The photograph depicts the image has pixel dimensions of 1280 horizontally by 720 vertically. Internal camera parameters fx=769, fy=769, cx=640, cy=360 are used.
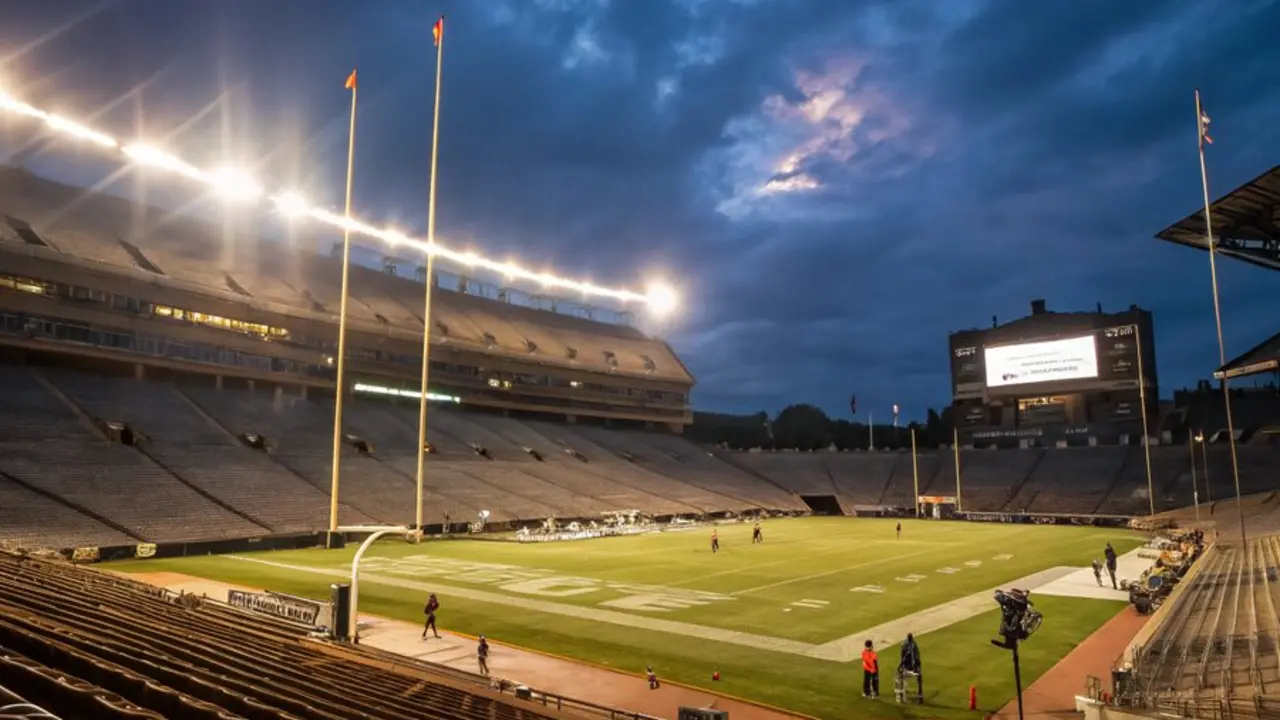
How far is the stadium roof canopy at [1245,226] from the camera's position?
54.2ft

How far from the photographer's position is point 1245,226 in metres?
18.1

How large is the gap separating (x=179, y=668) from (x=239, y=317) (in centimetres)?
5986

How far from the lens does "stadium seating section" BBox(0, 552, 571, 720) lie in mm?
5145

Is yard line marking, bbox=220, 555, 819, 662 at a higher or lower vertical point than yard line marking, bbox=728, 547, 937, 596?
higher

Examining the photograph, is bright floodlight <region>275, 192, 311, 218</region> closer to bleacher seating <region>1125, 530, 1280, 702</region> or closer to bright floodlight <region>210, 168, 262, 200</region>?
bright floodlight <region>210, 168, 262, 200</region>

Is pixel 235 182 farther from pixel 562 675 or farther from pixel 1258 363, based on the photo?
pixel 1258 363

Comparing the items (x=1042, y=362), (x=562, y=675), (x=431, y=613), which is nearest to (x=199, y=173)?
(x=431, y=613)

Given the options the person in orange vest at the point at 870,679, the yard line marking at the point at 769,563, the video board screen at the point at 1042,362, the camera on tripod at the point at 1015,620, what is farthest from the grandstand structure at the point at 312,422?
the camera on tripod at the point at 1015,620

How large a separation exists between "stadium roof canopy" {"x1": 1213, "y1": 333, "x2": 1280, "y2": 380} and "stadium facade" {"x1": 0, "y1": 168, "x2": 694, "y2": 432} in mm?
60779

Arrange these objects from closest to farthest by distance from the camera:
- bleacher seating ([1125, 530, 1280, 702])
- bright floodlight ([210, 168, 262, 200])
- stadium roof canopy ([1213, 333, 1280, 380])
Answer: bleacher seating ([1125, 530, 1280, 702])
stadium roof canopy ([1213, 333, 1280, 380])
bright floodlight ([210, 168, 262, 200])

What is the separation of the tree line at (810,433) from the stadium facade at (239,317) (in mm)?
31598

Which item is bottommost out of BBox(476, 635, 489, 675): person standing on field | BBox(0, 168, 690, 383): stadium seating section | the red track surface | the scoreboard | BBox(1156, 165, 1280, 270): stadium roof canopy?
the red track surface

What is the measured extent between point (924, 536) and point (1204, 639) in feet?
125

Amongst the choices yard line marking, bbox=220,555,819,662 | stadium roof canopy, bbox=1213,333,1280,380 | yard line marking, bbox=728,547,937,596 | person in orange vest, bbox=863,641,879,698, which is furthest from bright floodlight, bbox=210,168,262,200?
stadium roof canopy, bbox=1213,333,1280,380
